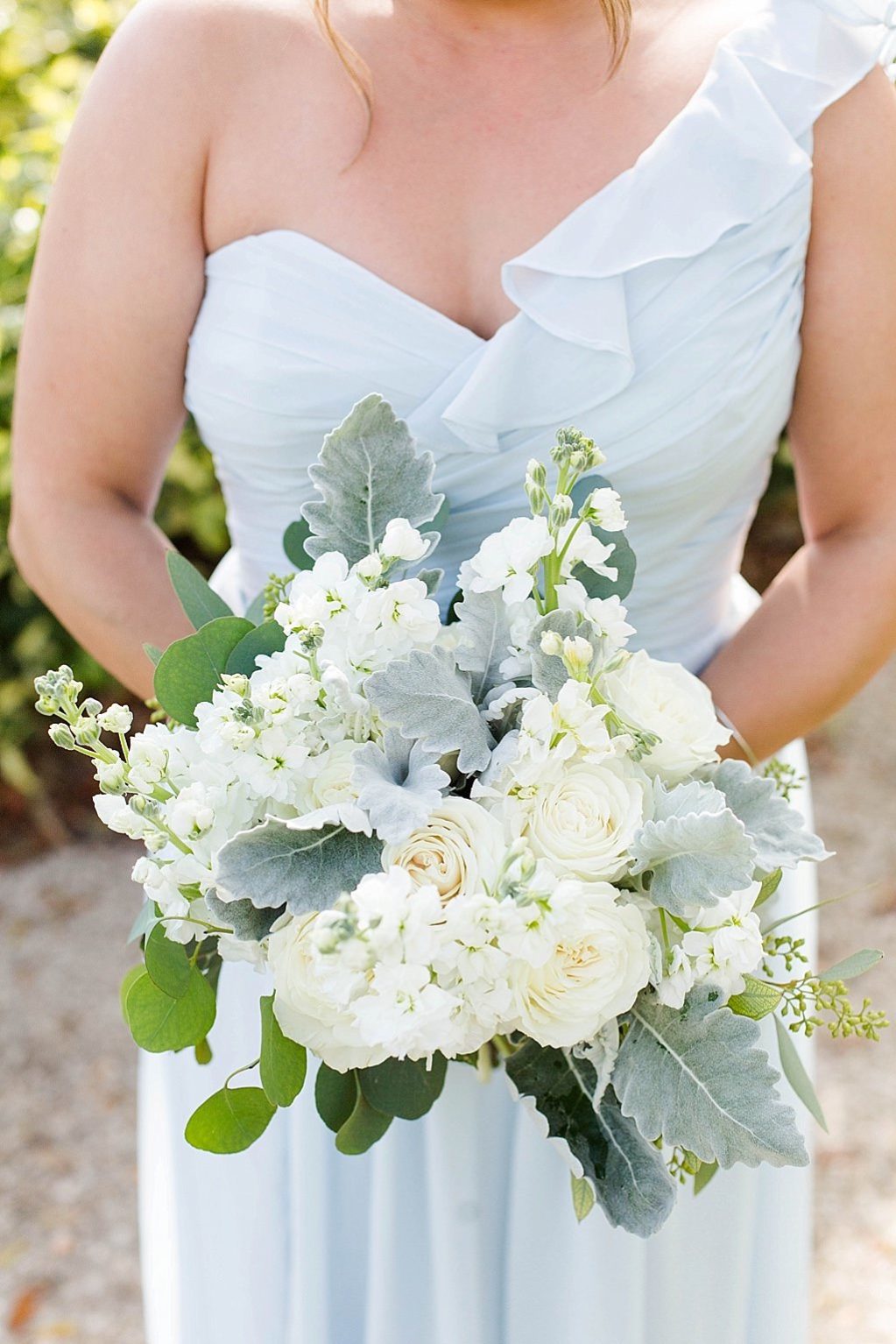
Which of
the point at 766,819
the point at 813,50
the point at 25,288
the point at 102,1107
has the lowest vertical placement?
the point at 102,1107

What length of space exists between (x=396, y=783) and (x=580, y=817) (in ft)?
0.50

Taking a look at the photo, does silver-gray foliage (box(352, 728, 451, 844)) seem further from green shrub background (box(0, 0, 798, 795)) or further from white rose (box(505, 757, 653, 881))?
green shrub background (box(0, 0, 798, 795))

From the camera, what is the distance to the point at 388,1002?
929 mm

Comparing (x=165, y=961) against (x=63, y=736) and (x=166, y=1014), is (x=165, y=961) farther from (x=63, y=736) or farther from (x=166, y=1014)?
(x=63, y=736)

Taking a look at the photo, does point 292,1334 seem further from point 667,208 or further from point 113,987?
point 113,987

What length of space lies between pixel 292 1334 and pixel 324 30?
5.09 ft

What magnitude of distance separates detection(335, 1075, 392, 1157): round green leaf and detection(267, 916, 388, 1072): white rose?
156 millimetres

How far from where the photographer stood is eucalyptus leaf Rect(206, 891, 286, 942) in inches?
41.5

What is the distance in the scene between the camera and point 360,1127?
1.24 m

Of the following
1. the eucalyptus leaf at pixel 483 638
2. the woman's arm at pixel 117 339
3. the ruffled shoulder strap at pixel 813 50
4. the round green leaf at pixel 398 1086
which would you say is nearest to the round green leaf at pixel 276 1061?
the round green leaf at pixel 398 1086

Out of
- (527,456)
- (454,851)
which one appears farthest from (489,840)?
(527,456)

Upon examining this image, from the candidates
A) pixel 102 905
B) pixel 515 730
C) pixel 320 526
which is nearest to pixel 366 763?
pixel 515 730

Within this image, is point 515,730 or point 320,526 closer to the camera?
point 515,730

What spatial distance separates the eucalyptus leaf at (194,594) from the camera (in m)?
1.26
